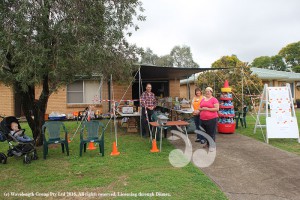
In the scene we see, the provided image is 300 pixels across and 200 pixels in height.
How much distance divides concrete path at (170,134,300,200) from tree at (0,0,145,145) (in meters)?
3.32

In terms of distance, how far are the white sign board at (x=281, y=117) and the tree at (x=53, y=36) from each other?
5016mm

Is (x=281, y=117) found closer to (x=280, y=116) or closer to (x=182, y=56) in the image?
(x=280, y=116)

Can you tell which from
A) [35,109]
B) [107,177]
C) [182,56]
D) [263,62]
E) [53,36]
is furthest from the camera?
[263,62]

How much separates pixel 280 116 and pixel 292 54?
4068cm

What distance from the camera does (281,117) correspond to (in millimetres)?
7406

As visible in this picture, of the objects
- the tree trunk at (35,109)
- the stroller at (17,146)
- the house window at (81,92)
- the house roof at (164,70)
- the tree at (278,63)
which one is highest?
the tree at (278,63)

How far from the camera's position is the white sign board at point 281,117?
7227 millimetres

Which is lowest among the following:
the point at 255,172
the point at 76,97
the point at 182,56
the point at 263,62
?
the point at 255,172

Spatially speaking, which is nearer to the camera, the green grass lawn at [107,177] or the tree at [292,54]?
the green grass lawn at [107,177]

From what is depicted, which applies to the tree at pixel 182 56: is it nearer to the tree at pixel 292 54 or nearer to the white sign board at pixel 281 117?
the tree at pixel 292 54

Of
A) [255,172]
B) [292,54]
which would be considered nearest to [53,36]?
[255,172]

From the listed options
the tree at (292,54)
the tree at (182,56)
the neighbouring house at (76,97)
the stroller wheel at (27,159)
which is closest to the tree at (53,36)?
the stroller wheel at (27,159)

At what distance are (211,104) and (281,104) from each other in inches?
111

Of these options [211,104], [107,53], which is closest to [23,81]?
[107,53]
